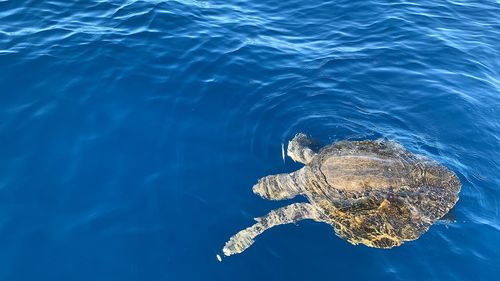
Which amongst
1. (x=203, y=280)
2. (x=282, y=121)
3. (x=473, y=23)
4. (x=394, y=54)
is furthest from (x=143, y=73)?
(x=473, y=23)

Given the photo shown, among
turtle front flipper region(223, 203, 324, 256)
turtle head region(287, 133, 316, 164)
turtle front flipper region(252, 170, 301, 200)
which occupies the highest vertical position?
turtle head region(287, 133, 316, 164)

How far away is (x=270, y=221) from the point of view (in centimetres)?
925

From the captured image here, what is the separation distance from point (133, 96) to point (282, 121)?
13.8 feet

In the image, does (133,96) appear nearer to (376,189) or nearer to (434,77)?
(376,189)

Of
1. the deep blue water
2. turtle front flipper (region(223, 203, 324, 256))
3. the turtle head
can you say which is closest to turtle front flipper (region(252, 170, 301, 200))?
the deep blue water

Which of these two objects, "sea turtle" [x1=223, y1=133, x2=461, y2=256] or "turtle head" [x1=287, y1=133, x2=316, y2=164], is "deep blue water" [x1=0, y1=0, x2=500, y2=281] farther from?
"turtle head" [x1=287, y1=133, x2=316, y2=164]

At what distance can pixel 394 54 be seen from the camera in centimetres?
1466

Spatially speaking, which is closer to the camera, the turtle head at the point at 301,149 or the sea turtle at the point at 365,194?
the sea turtle at the point at 365,194

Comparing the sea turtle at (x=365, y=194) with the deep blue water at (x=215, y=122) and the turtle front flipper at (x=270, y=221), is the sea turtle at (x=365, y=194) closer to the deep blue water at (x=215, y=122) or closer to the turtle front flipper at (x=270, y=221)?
the turtle front flipper at (x=270, y=221)

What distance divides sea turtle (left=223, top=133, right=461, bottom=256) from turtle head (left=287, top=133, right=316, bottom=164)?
1.8 inches

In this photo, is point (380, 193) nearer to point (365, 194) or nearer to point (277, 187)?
point (365, 194)

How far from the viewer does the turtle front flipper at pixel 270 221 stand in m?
8.66

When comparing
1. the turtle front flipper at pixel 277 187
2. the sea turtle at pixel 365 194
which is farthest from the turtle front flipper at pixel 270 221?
the turtle front flipper at pixel 277 187

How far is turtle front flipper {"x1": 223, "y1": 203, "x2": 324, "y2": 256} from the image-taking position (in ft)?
28.4
